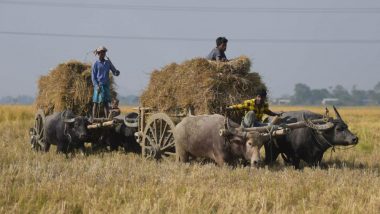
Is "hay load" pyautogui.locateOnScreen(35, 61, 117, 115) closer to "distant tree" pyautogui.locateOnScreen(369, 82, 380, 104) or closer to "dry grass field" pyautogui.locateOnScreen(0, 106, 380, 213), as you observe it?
"dry grass field" pyautogui.locateOnScreen(0, 106, 380, 213)

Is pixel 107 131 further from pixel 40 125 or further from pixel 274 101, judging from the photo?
pixel 274 101

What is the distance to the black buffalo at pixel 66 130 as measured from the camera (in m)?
11.7

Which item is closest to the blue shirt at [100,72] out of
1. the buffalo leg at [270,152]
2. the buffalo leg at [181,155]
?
the buffalo leg at [181,155]

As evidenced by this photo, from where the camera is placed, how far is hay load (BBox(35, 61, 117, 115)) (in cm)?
1309

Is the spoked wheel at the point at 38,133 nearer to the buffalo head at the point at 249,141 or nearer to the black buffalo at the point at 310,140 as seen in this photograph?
the black buffalo at the point at 310,140

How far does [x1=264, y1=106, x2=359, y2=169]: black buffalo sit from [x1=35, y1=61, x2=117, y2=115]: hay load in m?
4.95

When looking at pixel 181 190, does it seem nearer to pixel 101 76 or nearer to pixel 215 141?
pixel 215 141

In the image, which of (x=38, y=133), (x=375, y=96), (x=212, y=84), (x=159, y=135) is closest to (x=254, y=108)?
(x=212, y=84)

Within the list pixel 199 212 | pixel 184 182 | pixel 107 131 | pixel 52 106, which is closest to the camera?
pixel 199 212

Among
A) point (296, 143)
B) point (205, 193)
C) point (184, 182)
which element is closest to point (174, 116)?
point (296, 143)

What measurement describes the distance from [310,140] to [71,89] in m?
6.18

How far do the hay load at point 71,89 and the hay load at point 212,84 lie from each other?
3.52 m

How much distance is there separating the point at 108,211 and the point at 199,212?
3.13 feet

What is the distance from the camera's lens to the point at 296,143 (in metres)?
9.77
